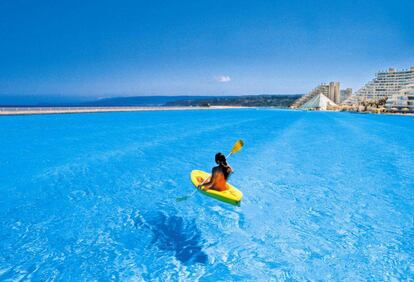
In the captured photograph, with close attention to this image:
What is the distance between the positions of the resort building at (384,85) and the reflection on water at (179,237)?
144460 millimetres

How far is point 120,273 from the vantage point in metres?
5.55

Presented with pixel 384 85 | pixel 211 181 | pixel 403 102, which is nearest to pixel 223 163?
pixel 211 181

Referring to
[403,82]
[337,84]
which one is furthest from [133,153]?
[337,84]

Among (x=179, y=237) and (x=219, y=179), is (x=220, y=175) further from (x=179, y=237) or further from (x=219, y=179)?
(x=179, y=237)

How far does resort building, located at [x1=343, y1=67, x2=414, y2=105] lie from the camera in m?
134

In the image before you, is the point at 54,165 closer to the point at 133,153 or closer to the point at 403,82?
the point at 133,153

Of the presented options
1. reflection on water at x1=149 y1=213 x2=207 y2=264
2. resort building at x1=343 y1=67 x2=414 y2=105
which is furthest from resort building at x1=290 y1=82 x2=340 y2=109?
reflection on water at x1=149 y1=213 x2=207 y2=264

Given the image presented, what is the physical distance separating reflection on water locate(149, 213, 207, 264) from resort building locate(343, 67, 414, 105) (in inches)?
5687

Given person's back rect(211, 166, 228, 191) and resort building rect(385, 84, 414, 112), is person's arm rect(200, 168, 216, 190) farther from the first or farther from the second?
resort building rect(385, 84, 414, 112)

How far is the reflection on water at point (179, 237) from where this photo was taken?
619 centimetres

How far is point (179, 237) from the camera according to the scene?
696 cm

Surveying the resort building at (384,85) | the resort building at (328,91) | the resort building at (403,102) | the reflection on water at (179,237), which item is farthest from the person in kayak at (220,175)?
the resort building at (328,91)

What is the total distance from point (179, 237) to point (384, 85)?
161 metres

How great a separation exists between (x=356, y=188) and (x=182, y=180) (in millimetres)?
6906
